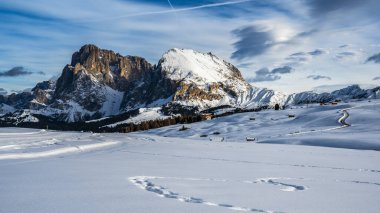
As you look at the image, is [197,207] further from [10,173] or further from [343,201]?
[10,173]

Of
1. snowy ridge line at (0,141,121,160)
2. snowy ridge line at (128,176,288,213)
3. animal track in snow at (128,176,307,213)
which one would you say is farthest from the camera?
snowy ridge line at (0,141,121,160)

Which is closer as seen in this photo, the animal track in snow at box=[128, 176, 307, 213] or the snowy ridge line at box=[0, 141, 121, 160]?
the animal track in snow at box=[128, 176, 307, 213]

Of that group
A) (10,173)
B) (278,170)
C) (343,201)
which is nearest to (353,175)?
(278,170)

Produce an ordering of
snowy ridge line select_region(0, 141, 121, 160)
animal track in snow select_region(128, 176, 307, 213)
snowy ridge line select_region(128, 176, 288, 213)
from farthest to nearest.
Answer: snowy ridge line select_region(0, 141, 121, 160) < animal track in snow select_region(128, 176, 307, 213) < snowy ridge line select_region(128, 176, 288, 213)

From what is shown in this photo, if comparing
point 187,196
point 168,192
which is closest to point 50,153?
point 168,192

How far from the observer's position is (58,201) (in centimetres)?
909

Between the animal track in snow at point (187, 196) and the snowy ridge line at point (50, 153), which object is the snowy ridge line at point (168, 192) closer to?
the animal track in snow at point (187, 196)

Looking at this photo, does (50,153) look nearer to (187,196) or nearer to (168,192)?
(168,192)

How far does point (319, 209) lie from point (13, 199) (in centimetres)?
706

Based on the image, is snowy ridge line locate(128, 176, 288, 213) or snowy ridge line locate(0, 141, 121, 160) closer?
snowy ridge line locate(128, 176, 288, 213)

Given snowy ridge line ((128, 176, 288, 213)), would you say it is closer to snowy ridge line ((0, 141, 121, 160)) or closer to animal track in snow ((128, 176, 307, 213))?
animal track in snow ((128, 176, 307, 213))

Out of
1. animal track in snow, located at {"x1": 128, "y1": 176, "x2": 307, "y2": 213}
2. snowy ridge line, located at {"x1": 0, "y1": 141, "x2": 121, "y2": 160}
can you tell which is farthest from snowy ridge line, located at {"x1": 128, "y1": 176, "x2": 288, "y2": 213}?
snowy ridge line, located at {"x1": 0, "y1": 141, "x2": 121, "y2": 160}

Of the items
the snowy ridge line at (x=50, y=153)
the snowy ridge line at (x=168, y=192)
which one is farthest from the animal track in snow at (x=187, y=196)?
the snowy ridge line at (x=50, y=153)

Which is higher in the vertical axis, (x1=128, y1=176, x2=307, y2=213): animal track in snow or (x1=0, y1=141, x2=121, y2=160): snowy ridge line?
(x1=0, y1=141, x2=121, y2=160): snowy ridge line
